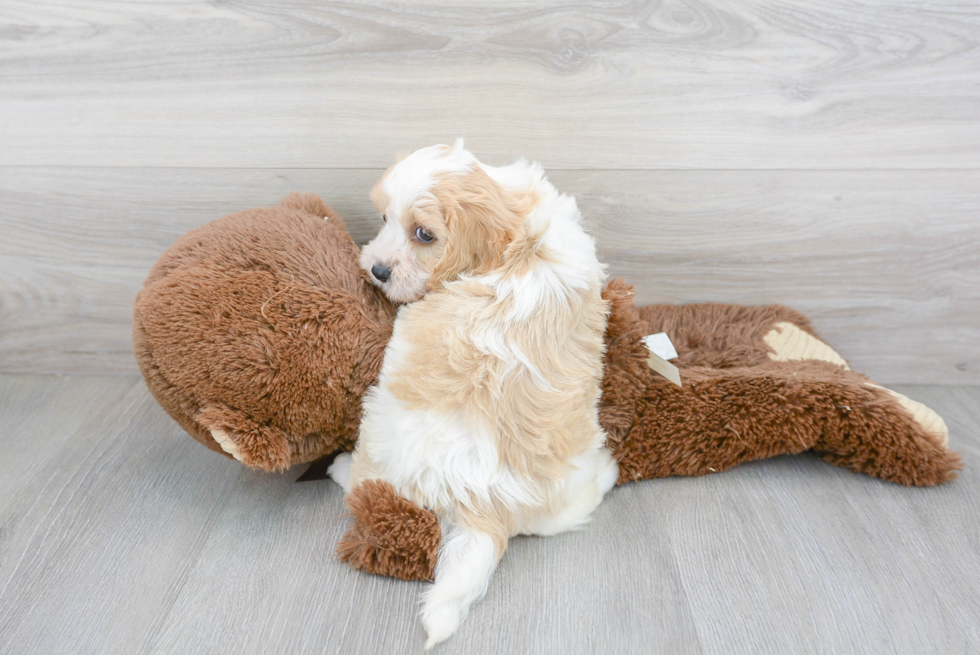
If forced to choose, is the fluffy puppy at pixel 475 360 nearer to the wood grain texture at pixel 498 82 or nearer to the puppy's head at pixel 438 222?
the puppy's head at pixel 438 222

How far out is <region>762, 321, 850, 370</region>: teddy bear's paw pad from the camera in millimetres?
1104

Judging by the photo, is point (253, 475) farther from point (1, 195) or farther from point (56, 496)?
point (1, 195)

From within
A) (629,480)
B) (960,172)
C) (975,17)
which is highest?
(975,17)

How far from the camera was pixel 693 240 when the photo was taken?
3.78 feet

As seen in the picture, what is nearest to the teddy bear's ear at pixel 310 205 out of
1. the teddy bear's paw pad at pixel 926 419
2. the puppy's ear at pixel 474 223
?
the puppy's ear at pixel 474 223

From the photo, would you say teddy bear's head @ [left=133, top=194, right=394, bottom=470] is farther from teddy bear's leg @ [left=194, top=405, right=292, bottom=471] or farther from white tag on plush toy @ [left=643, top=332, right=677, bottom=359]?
white tag on plush toy @ [left=643, top=332, right=677, bottom=359]

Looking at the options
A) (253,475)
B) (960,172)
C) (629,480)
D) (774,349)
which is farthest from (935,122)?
(253,475)

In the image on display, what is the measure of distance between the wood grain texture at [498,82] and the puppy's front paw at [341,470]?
475 mm

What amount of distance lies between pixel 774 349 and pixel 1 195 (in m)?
1.35

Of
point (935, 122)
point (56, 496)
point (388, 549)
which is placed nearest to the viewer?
point (388, 549)

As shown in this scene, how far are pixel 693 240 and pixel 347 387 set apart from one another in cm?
66

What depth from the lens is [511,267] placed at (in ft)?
2.60

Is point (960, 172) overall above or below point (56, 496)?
above

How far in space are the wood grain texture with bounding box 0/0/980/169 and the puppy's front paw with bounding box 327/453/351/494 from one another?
48 centimetres
